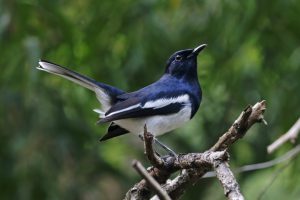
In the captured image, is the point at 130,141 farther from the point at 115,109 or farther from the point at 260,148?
the point at 115,109

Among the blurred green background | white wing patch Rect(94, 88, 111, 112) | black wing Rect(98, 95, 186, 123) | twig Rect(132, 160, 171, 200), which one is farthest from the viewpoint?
the blurred green background

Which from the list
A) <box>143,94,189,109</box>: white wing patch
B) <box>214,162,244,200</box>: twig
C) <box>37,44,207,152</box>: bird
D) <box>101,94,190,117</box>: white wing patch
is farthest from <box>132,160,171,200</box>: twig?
<box>143,94,189,109</box>: white wing patch

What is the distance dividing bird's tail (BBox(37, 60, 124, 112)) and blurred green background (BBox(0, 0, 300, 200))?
26.9 inches

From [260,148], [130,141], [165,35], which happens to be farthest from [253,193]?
[165,35]

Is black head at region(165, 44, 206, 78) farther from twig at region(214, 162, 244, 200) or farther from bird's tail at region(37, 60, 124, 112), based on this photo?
twig at region(214, 162, 244, 200)

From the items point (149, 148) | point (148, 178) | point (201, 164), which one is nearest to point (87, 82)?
point (149, 148)

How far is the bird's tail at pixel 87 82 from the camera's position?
3975 millimetres

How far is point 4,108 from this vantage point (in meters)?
5.39

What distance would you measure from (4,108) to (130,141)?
59.1 inches

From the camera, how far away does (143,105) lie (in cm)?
406

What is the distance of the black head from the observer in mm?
4496

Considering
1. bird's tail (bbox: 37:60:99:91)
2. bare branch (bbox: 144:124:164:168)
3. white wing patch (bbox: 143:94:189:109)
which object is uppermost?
bird's tail (bbox: 37:60:99:91)

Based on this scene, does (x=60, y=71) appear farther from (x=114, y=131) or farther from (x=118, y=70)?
(x=118, y=70)

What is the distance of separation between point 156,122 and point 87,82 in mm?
425
